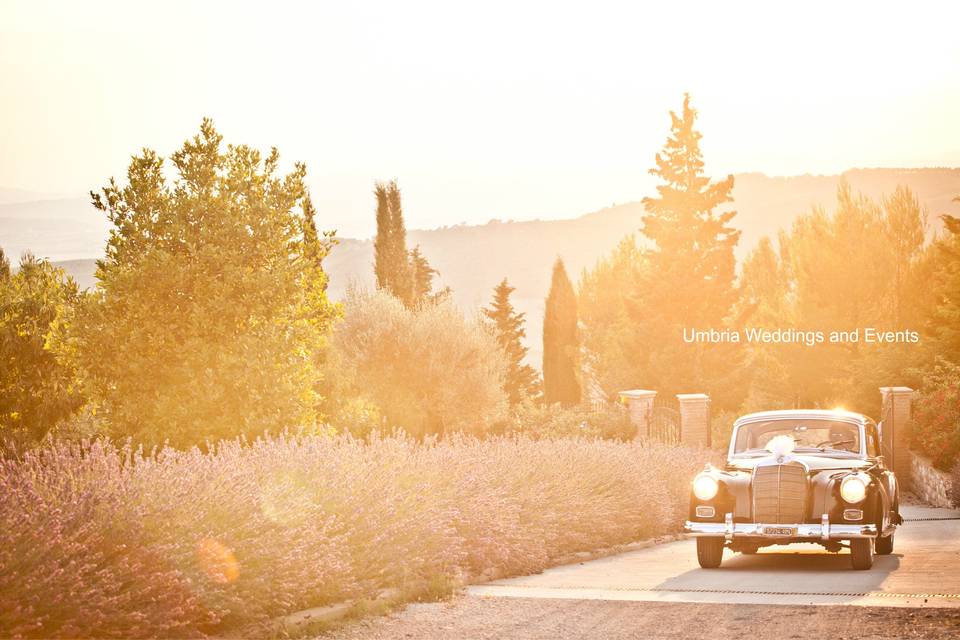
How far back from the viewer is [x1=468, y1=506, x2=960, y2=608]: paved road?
29.8 feet

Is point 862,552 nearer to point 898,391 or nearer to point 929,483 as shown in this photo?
point 929,483

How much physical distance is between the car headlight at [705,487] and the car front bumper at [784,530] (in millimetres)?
307

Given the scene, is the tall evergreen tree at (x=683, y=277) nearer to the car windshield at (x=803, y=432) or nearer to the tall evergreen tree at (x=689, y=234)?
the tall evergreen tree at (x=689, y=234)

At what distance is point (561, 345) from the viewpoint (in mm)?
54625

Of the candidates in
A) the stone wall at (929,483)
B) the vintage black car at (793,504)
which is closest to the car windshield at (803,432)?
the vintage black car at (793,504)

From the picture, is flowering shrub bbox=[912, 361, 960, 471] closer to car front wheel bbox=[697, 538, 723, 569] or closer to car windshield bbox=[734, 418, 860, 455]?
car windshield bbox=[734, 418, 860, 455]

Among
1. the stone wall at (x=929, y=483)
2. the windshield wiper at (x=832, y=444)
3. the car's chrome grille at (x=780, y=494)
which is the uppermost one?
the windshield wiper at (x=832, y=444)

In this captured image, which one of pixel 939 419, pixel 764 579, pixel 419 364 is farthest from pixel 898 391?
pixel 419 364

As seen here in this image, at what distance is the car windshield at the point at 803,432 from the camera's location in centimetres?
1321

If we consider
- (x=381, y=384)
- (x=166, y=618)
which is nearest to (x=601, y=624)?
(x=166, y=618)

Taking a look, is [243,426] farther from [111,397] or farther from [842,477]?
[842,477]

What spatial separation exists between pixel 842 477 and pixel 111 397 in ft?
41.8

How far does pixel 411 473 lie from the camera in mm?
11125

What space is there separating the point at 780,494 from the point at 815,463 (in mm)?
810
